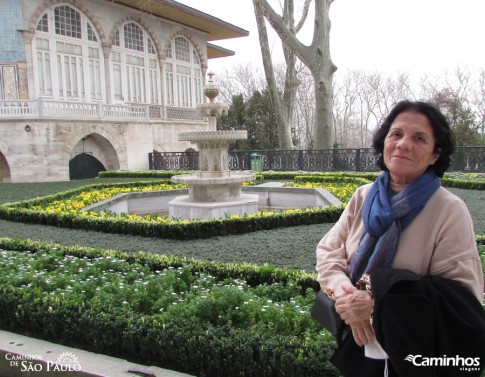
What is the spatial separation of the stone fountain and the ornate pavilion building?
1077 centimetres

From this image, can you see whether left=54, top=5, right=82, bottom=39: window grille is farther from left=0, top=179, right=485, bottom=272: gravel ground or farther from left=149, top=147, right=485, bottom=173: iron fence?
left=0, top=179, right=485, bottom=272: gravel ground

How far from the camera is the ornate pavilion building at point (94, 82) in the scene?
18734mm

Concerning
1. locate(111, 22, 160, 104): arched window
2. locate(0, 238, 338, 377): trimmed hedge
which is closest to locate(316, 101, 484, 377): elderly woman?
locate(0, 238, 338, 377): trimmed hedge

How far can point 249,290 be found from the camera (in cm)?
433

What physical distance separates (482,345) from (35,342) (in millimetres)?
3124

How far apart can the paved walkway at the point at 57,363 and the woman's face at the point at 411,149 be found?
6.43ft

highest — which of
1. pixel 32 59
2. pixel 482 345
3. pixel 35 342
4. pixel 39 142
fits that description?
pixel 32 59

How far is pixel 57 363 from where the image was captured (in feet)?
10.4

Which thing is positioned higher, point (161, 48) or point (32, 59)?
point (161, 48)

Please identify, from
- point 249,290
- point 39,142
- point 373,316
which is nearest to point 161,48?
point 39,142

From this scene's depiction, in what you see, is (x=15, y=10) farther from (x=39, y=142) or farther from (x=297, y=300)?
(x=297, y=300)

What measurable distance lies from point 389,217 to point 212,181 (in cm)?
810

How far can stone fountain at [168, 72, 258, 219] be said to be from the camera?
9.75 m

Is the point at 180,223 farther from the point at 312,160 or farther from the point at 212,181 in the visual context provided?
the point at 312,160
